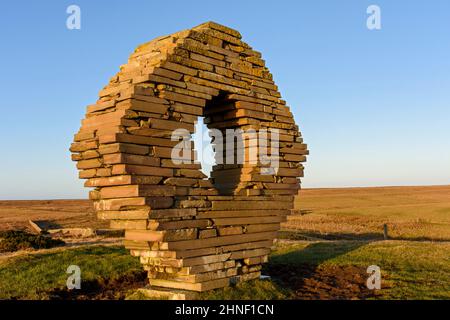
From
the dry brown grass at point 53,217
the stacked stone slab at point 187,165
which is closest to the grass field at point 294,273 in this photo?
the stacked stone slab at point 187,165

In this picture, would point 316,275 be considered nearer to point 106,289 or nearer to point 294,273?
point 294,273

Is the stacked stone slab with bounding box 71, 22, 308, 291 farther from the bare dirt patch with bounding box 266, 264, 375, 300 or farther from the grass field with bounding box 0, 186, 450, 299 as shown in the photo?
the bare dirt patch with bounding box 266, 264, 375, 300

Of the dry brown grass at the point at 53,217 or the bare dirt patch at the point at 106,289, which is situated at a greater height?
the bare dirt patch at the point at 106,289

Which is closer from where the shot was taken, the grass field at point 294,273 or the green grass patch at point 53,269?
the grass field at point 294,273

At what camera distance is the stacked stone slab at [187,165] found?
8797mm

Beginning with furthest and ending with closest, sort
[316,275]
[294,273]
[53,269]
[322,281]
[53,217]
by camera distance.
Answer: [53,217] < [53,269] < [294,273] < [316,275] < [322,281]

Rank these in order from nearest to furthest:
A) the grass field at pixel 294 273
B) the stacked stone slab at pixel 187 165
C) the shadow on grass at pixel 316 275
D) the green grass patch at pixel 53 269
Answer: the stacked stone slab at pixel 187 165, the grass field at pixel 294 273, the shadow on grass at pixel 316 275, the green grass patch at pixel 53 269

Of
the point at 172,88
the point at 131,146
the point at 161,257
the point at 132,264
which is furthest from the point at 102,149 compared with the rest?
the point at 132,264

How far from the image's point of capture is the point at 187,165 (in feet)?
31.6

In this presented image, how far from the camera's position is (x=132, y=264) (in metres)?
14.2

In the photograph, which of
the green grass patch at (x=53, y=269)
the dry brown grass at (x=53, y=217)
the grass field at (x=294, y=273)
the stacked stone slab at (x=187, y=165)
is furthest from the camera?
the dry brown grass at (x=53, y=217)

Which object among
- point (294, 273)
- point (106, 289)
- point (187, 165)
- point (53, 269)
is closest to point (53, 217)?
point (53, 269)

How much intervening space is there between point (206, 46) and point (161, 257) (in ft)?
15.1

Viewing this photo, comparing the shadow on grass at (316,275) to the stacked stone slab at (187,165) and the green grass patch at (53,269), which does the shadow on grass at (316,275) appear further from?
the green grass patch at (53,269)
